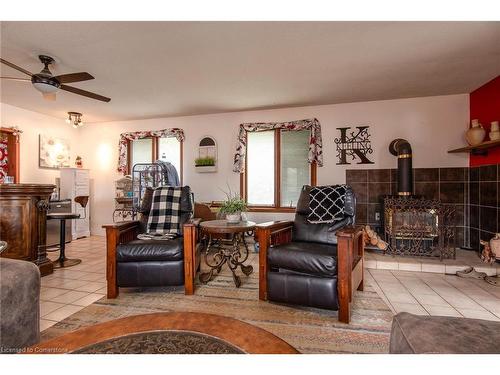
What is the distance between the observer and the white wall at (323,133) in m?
3.73

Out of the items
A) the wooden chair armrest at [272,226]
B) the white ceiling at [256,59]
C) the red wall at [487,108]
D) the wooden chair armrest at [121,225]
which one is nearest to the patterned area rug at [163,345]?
the wooden chair armrest at [272,226]

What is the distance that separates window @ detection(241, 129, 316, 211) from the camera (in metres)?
4.37

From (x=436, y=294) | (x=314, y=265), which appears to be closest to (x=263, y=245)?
(x=314, y=265)

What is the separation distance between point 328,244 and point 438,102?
3.10m

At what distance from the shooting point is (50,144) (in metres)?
4.80

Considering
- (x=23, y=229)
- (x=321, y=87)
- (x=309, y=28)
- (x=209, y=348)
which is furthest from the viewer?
(x=321, y=87)

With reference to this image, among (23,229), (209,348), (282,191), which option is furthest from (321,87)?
(23,229)

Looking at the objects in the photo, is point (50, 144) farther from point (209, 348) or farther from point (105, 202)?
point (209, 348)

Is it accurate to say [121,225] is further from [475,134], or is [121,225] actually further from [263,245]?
[475,134]

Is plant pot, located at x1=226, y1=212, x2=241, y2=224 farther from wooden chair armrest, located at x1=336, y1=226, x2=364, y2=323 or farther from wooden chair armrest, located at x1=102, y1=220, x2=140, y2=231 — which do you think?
wooden chair armrest, located at x1=336, y1=226, x2=364, y2=323

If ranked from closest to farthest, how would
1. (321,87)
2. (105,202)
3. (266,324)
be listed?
(266,324), (321,87), (105,202)

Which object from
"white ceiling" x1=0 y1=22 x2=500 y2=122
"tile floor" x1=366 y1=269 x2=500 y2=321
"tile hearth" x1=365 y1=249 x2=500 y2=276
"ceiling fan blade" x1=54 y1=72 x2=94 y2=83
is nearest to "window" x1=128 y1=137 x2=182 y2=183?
"white ceiling" x1=0 y1=22 x2=500 y2=122

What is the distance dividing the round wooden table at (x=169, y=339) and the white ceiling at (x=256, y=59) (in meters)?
2.18

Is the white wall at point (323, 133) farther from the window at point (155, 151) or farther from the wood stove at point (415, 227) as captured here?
the wood stove at point (415, 227)
